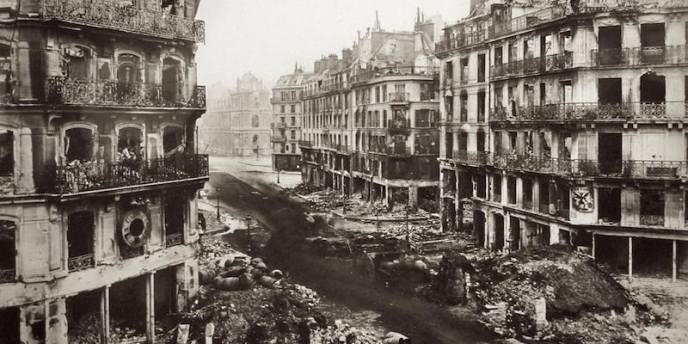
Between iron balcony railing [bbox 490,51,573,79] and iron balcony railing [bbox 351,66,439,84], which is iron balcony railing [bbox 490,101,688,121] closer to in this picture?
iron balcony railing [bbox 490,51,573,79]

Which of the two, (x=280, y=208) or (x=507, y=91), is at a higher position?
(x=507, y=91)

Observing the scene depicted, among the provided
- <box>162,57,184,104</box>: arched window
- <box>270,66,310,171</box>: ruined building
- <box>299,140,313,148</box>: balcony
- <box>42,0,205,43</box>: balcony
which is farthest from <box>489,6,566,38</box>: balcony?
<box>270,66,310,171</box>: ruined building

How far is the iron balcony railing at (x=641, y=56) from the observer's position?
3662 centimetres

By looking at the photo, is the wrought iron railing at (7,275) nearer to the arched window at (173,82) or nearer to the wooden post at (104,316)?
the wooden post at (104,316)

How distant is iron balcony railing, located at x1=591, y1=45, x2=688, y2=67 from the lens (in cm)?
3662

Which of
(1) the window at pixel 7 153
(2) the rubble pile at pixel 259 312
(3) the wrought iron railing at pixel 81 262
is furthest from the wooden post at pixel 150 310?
(1) the window at pixel 7 153

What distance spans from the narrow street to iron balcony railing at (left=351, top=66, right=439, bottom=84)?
2058 centimetres

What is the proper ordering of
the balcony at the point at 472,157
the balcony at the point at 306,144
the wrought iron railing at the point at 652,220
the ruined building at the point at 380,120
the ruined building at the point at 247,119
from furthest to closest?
1. the ruined building at the point at 247,119
2. the balcony at the point at 306,144
3. the ruined building at the point at 380,120
4. the balcony at the point at 472,157
5. the wrought iron railing at the point at 652,220

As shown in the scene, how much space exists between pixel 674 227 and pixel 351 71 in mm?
52454

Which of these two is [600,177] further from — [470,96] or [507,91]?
[470,96]

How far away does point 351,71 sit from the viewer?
82.1m

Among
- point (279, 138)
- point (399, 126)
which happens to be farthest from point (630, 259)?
point (279, 138)

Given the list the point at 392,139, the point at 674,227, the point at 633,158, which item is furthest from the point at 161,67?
the point at 392,139

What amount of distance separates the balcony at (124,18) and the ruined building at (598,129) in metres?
24.3
